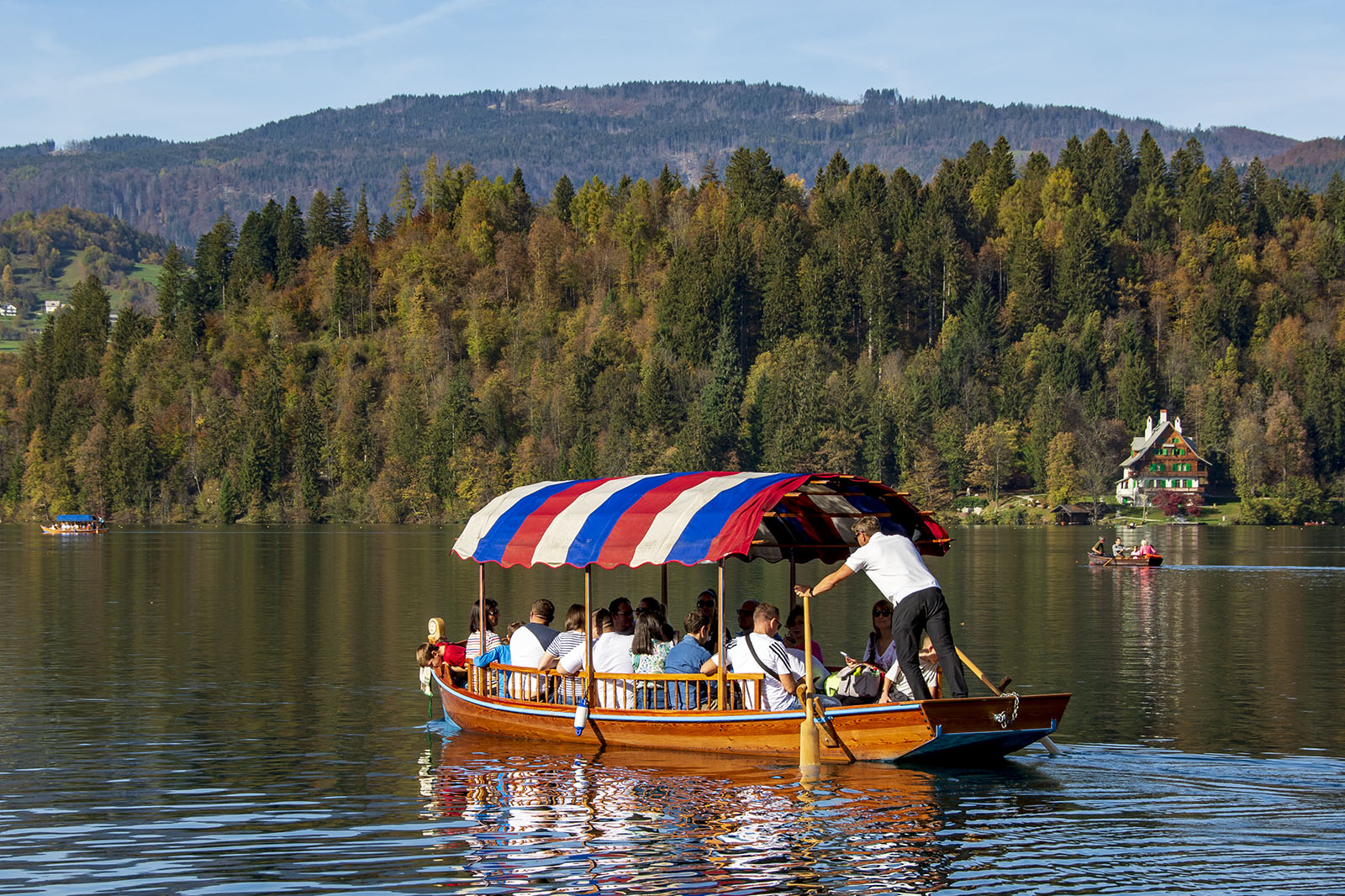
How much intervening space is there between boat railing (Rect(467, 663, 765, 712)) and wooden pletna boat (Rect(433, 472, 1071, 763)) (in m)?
0.03

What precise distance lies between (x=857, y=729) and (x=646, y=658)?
165 inches

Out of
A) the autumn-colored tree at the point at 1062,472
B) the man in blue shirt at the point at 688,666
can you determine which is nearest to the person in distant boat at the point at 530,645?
the man in blue shirt at the point at 688,666

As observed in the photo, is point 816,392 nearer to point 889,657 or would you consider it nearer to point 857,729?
point 889,657

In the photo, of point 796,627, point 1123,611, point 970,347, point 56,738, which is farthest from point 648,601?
point 970,347

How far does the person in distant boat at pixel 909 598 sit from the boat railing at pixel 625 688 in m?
2.46

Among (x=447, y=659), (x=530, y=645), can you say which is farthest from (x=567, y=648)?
(x=447, y=659)

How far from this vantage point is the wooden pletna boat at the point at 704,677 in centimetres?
2183

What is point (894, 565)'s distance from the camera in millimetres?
21953

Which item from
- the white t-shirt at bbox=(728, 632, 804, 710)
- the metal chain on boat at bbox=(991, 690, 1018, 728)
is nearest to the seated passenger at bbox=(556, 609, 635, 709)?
the white t-shirt at bbox=(728, 632, 804, 710)

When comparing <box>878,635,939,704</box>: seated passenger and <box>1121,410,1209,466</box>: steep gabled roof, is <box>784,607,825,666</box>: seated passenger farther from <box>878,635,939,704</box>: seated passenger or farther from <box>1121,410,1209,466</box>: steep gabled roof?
<box>1121,410,1209,466</box>: steep gabled roof

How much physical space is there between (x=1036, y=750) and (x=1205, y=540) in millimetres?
102753

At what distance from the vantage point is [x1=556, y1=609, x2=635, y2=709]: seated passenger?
24859 millimetres

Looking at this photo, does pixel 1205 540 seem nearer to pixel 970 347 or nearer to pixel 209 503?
pixel 970 347

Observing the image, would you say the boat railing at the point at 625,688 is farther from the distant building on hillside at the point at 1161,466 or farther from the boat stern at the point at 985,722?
the distant building on hillside at the point at 1161,466
